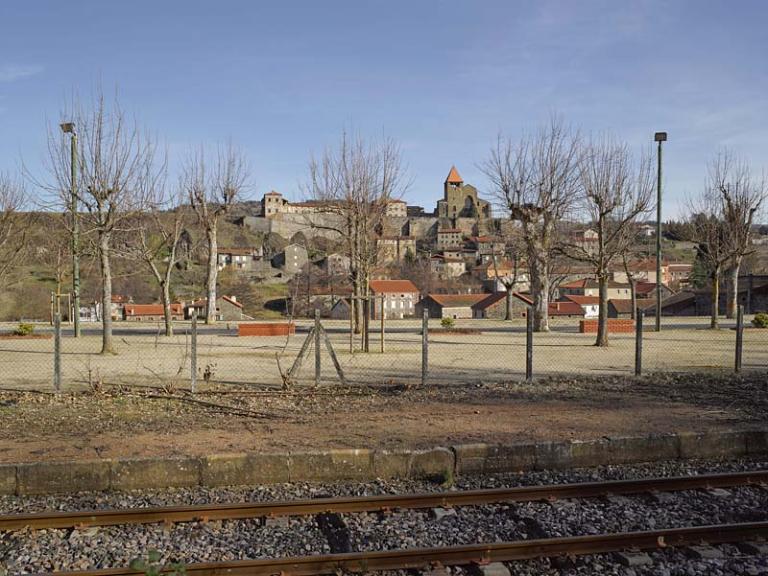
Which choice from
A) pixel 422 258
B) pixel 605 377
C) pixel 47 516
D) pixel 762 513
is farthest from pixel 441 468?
pixel 422 258

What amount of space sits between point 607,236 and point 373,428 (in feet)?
54.7

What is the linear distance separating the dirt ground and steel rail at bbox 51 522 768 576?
2.79 m

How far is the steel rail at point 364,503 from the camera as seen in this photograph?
582 cm

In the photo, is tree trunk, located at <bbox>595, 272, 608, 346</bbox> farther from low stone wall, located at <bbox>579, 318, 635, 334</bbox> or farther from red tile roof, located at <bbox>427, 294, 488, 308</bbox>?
red tile roof, located at <bbox>427, 294, 488, 308</bbox>

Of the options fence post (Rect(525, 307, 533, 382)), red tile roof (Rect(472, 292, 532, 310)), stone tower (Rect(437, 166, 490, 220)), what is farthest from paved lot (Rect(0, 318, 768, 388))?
stone tower (Rect(437, 166, 490, 220))

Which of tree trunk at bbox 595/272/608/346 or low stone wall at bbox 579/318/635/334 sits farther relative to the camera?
low stone wall at bbox 579/318/635/334

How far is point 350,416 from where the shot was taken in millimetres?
9766

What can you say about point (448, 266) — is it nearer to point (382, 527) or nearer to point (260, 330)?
point (260, 330)

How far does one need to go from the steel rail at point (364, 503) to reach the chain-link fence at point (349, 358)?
498 centimetres

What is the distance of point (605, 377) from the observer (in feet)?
45.0

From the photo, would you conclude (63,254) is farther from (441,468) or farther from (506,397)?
(441,468)

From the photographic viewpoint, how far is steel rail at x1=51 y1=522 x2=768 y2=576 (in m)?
4.89

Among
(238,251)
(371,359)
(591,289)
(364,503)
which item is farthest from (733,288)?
(238,251)

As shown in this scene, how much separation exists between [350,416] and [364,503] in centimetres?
352
